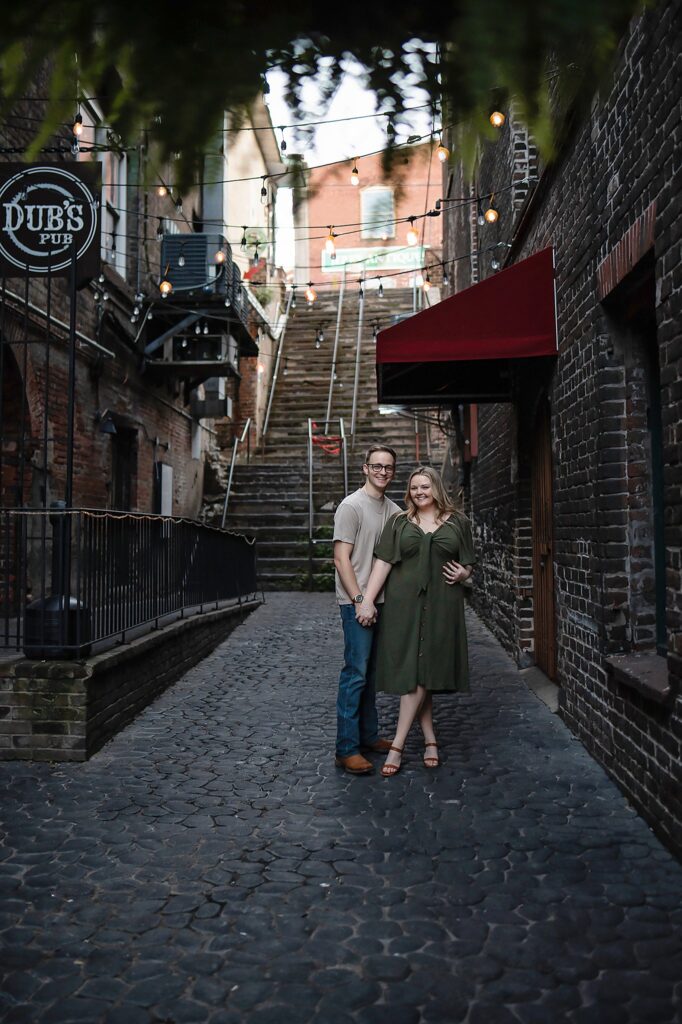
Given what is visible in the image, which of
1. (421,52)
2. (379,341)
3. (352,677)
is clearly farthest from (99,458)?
(421,52)

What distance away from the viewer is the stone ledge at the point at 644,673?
3.46 meters

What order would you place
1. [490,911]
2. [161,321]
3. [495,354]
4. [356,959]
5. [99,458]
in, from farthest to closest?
[161,321], [99,458], [495,354], [490,911], [356,959]

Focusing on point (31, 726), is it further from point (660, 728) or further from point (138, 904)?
point (660, 728)

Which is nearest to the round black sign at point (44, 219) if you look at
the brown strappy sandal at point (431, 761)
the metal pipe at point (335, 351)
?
the brown strappy sandal at point (431, 761)

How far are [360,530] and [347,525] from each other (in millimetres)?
106

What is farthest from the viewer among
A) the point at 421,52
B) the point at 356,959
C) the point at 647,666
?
the point at 647,666

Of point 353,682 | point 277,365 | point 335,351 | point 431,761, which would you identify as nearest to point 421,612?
point 353,682

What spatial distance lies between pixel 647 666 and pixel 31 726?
3364 mm

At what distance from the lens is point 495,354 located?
5.54m

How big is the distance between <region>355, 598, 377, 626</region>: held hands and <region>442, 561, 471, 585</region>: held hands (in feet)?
1.45

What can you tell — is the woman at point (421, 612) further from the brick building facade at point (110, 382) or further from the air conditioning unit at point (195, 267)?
the air conditioning unit at point (195, 267)

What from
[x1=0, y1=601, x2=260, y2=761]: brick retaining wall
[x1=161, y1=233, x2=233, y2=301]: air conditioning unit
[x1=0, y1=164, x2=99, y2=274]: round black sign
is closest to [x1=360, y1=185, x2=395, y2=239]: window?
[x1=0, y1=601, x2=260, y2=761]: brick retaining wall

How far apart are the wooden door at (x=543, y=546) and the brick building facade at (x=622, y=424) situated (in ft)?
0.13

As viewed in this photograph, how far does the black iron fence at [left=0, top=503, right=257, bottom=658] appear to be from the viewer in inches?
196
